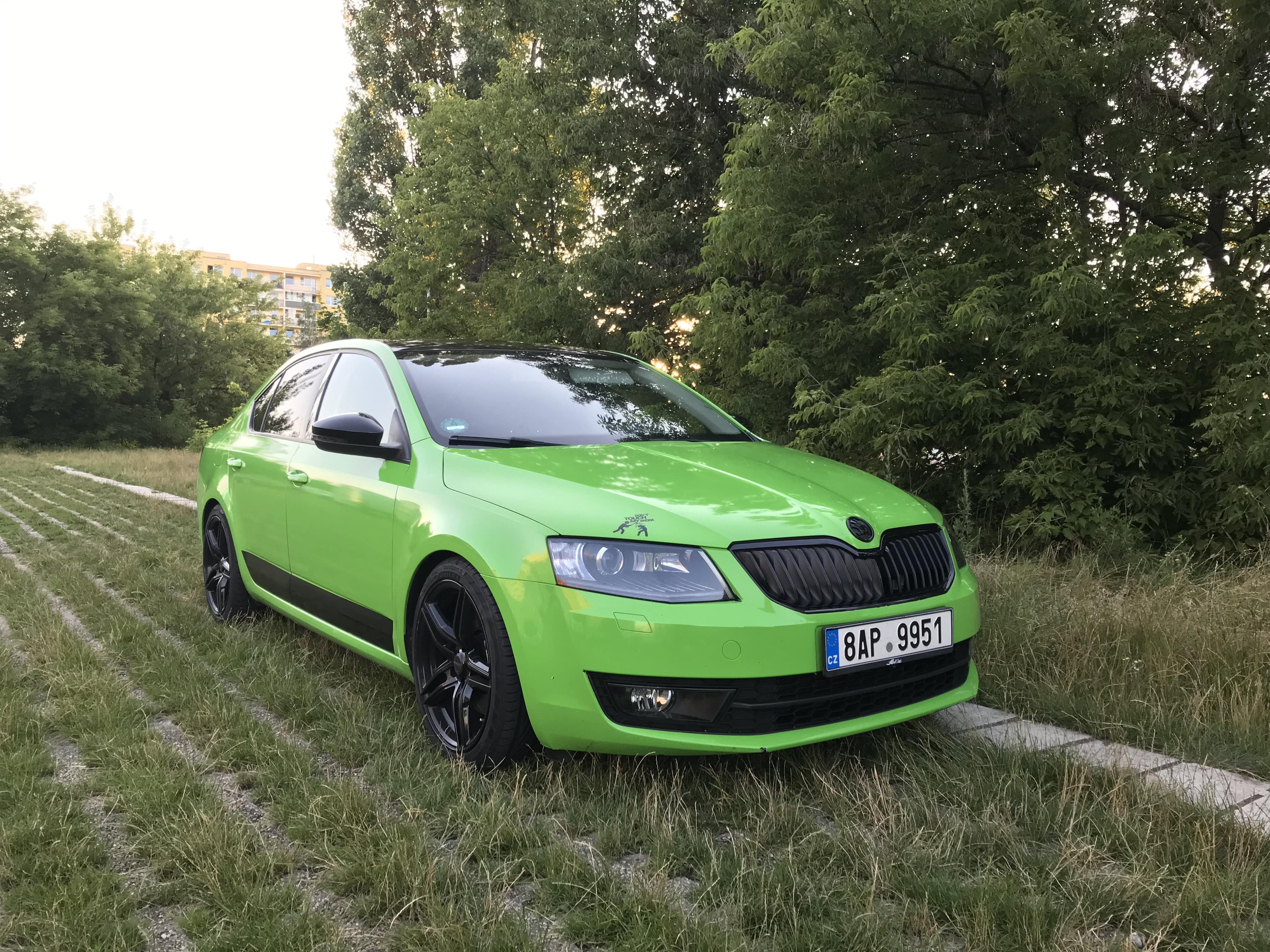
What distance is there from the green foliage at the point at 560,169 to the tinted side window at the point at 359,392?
7111 millimetres

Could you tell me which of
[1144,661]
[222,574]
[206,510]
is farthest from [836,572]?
[206,510]

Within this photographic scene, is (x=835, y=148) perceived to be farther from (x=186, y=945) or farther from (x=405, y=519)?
(x=186, y=945)

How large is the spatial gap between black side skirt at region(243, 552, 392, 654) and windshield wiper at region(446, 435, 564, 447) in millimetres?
692

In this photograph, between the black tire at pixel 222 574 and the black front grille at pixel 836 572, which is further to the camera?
the black tire at pixel 222 574

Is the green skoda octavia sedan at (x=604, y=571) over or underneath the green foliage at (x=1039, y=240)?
underneath

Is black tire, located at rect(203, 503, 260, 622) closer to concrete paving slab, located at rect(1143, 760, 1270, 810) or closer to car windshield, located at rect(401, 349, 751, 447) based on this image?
car windshield, located at rect(401, 349, 751, 447)

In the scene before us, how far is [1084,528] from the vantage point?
22.1 ft

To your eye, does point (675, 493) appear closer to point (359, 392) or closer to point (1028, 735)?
point (1028, 735)

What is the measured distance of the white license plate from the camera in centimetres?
258

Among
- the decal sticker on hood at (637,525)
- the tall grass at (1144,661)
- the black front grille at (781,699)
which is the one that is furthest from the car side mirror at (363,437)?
the tall grass at (1144,661)

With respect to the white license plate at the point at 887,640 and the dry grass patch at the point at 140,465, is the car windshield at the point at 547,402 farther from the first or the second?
the dry grass patch at the point at 140,465

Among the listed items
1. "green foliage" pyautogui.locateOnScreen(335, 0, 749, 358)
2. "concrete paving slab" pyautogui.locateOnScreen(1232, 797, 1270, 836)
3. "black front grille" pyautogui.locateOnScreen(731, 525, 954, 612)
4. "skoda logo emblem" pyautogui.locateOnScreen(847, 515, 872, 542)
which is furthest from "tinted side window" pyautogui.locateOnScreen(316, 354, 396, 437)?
"green foliage" pyautogui.locateOnScreen(335, 0, 749, 358)

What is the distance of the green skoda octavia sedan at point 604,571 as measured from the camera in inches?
99.9

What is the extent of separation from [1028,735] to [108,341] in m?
43.2
